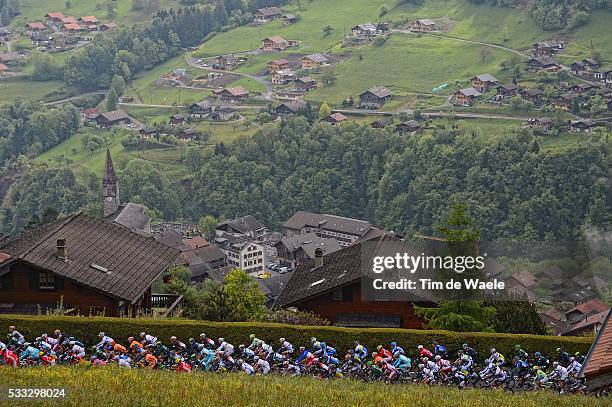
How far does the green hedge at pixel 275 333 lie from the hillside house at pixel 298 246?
9095cm

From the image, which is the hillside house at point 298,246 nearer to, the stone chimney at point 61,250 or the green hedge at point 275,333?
the stone chimney at point 61,250

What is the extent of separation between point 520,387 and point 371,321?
488 inches

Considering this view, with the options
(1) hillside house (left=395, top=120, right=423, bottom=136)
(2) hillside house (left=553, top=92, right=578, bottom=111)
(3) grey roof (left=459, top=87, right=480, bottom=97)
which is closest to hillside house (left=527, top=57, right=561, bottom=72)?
(2) hillside house (left=553, top=92, right=578, bottom=111)

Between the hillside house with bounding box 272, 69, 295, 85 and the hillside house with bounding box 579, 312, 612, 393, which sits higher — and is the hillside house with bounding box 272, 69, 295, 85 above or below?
below

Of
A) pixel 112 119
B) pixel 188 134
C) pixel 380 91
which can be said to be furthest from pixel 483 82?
pixel 112 119

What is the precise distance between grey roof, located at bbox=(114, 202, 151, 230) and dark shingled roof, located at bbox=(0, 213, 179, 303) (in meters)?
75.7

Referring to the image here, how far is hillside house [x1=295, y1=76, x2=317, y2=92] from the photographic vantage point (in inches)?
7343

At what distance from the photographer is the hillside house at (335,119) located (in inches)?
6649

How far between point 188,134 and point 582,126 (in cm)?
6407

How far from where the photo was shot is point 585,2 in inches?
7539

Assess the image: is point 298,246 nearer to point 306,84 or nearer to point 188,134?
point 188,134

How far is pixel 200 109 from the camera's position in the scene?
181m

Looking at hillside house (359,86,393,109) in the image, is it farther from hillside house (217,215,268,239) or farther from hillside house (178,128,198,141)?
hillside house (217,215,268,239)

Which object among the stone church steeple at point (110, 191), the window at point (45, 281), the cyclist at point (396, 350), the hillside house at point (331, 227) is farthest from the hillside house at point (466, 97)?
the cyclist at point (396, 350)
